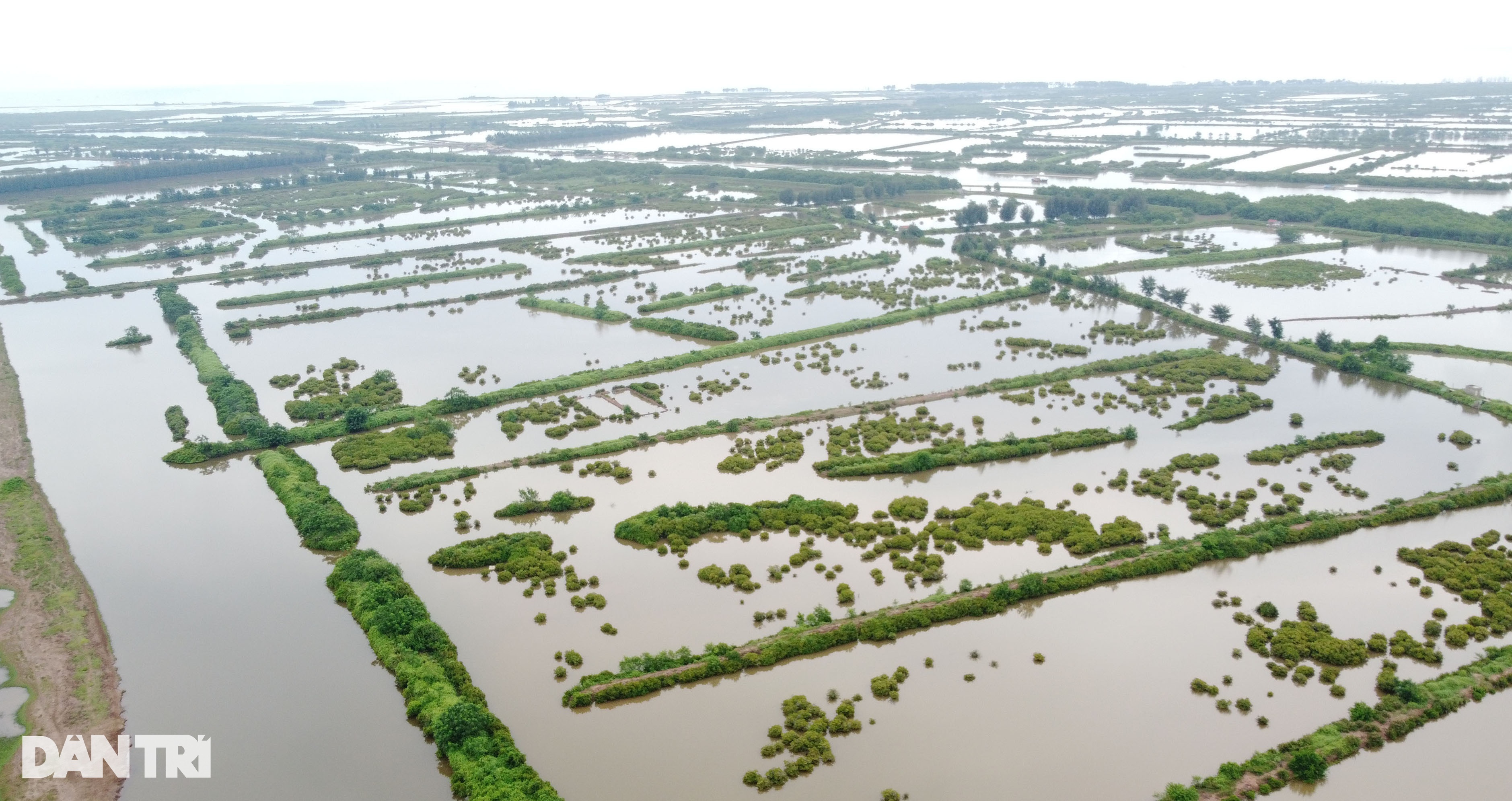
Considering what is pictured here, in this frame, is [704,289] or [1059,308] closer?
[1059,308]

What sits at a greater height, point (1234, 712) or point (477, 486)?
point (477, 486)

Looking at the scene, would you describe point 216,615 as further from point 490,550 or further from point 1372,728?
point 1372,728

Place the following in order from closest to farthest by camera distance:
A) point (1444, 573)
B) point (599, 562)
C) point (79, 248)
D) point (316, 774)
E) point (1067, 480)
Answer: point (316, 774), point (1444, 573), point (599, 562), point (1067, 480), point (79, 248)

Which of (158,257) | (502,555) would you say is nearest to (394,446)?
(502,555)

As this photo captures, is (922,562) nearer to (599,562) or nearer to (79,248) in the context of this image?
(599,562)

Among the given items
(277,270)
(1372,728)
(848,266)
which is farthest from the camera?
(277,270)

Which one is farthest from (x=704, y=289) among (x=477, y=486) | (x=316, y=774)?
(x=316, y=774)
